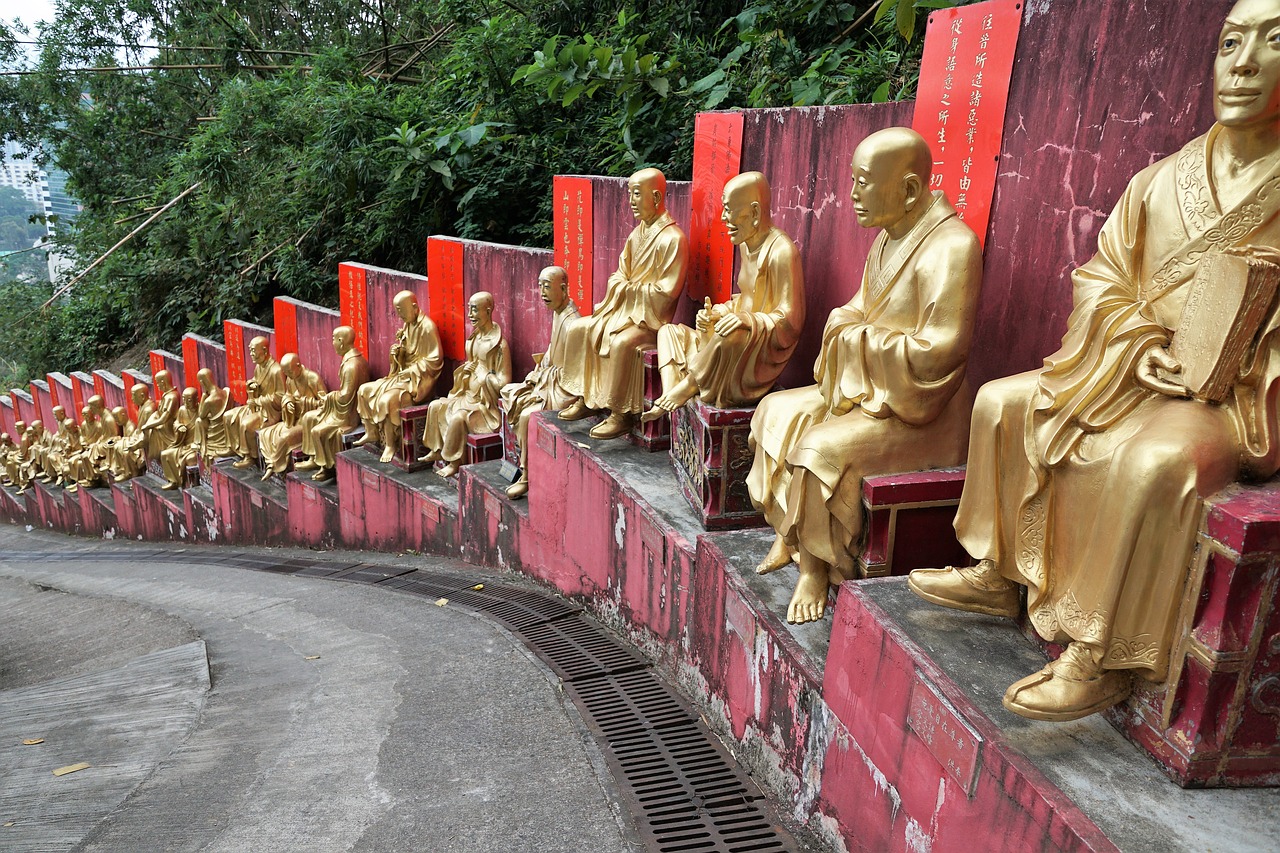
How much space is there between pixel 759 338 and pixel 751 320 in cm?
8

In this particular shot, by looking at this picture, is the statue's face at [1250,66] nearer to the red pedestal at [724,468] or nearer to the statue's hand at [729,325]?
the statue's hand at [729,325]

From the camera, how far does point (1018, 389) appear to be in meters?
2.40

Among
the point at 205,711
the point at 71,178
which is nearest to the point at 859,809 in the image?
the point at 205,711

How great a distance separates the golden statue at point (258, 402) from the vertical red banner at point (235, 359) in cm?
91

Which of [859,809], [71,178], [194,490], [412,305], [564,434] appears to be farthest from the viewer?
[71,178]

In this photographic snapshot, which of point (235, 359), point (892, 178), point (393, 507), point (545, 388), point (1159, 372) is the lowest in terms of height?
point (393, 507)

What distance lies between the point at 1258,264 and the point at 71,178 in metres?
18.9

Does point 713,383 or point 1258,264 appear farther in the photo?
point 713,383

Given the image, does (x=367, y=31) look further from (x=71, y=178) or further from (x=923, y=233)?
(x=923, y=233)

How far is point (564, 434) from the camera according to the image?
5492mm

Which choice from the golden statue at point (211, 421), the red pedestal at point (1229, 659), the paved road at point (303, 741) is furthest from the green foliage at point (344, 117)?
the paved road at point (303, 741)

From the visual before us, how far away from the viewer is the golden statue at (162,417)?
12.1 m

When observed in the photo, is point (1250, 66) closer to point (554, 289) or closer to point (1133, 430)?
point (1133, 430)

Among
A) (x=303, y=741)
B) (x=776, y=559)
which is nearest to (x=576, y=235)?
(x=776, y=559)
